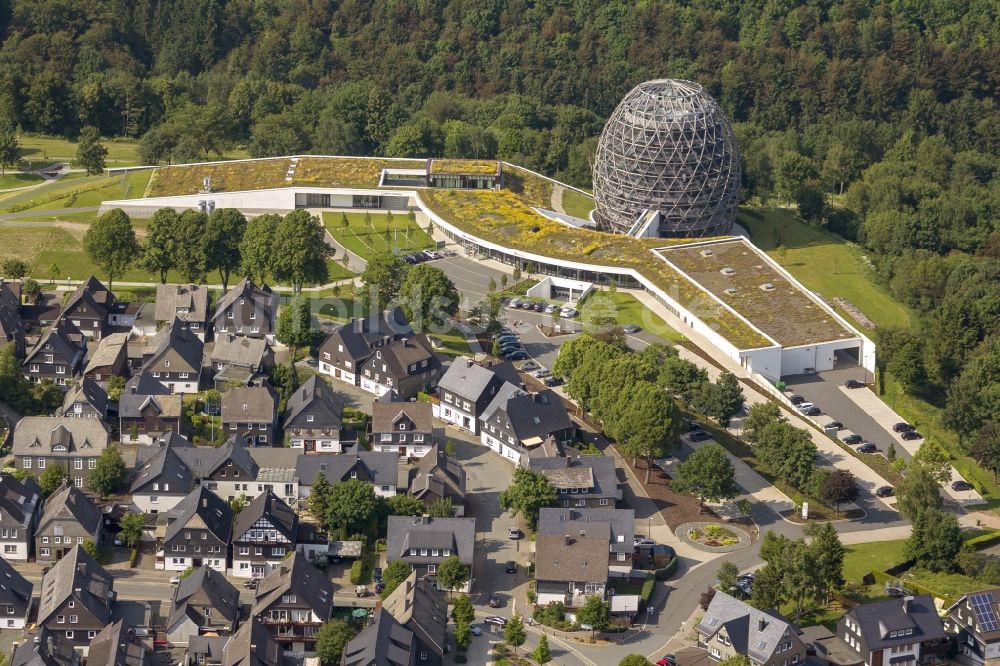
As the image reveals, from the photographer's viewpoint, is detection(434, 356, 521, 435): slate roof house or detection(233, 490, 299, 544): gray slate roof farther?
detection(434, 356, 521, 435): slate roof house

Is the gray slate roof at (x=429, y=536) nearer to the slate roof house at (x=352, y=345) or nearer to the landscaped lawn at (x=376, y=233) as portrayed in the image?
the slate roof house at (x=352, y=345)

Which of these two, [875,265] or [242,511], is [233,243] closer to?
[242,511]

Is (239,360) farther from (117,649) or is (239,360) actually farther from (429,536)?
(117,649)

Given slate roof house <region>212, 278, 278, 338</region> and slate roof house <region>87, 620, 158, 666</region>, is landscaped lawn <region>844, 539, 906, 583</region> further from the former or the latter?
slate roof house <region>212, 278, 278, 338</region>

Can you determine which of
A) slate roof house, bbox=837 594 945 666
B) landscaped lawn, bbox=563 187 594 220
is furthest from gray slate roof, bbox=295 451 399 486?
landscaped lawn, bbox=563 187 594 220

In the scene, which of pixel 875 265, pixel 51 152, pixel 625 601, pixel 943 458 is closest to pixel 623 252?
pixel 875 265
